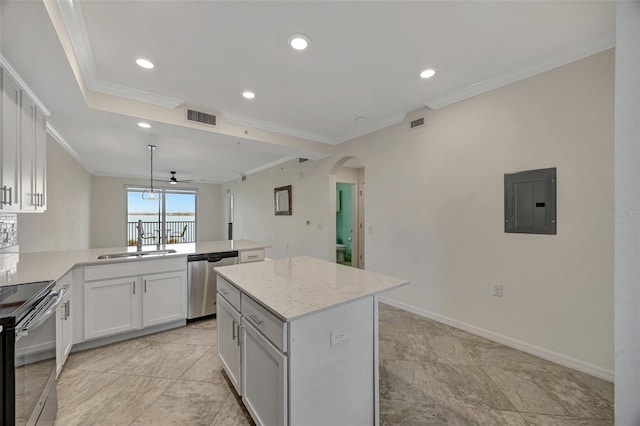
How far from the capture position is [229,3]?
1572 millimetres

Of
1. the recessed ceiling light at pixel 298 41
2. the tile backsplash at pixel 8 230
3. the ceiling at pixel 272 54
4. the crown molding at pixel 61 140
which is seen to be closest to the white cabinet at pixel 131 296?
the tile backsplash at pixel 8 230

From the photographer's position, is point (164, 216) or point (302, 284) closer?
point (302, 284)

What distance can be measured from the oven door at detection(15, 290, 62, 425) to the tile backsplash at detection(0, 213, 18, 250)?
53.2 inches

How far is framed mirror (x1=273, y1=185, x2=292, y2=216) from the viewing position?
5.62 meters

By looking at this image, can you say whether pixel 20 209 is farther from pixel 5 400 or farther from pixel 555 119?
pixel 555 119

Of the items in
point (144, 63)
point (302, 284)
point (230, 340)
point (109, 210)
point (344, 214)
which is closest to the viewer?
point (302, 284)

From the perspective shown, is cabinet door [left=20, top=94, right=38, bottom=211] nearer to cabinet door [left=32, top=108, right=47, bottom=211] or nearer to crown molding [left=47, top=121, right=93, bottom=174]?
cabinet door [left=32, top=108, right=47, bottom=211]

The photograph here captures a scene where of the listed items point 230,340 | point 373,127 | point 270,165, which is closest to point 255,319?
point 230,340

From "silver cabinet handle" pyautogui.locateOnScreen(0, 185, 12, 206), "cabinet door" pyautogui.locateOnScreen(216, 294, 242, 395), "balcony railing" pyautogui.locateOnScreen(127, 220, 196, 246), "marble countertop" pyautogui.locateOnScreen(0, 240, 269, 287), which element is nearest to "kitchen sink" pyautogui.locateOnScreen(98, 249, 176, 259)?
"marble countertop" pyautogui.locateOnScreen(0, 240, 269, 287)

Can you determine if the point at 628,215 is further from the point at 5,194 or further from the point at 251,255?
the point at 5,194

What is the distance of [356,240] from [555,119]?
13.1 feet

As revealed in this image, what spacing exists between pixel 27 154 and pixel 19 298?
146cm

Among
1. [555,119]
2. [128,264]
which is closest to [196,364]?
[128,264]

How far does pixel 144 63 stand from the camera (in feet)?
7.04
